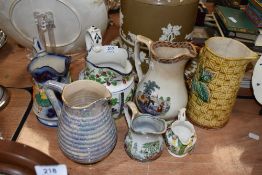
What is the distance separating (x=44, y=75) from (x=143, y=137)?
26 cm

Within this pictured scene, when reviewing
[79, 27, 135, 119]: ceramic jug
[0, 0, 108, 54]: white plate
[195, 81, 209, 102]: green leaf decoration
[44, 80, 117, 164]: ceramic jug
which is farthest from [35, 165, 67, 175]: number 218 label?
[0, 0, 108, 54]: white plate

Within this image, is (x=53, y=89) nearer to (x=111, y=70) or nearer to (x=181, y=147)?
(x=111, y=70)

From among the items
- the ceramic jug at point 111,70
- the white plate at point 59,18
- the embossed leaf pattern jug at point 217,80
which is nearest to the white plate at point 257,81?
the embossed leaf pattern jug at point 217,80

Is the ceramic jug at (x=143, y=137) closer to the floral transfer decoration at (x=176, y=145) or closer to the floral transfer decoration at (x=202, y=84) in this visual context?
the floral transfer decoration at (x=176, y=145)

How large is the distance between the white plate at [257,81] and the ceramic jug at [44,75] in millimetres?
482

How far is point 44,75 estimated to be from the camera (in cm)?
67

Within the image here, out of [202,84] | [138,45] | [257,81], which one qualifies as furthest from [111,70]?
[257,81]

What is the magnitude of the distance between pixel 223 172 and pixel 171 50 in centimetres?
29

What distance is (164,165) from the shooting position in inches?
26.5

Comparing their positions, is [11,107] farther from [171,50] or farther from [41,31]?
[171,50]

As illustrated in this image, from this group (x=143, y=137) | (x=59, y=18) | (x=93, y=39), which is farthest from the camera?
(x=59, y=18)

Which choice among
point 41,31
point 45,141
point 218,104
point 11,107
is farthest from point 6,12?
point 218,104

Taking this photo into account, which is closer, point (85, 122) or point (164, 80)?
point (85, 122)

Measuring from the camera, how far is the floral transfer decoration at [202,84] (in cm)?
68
